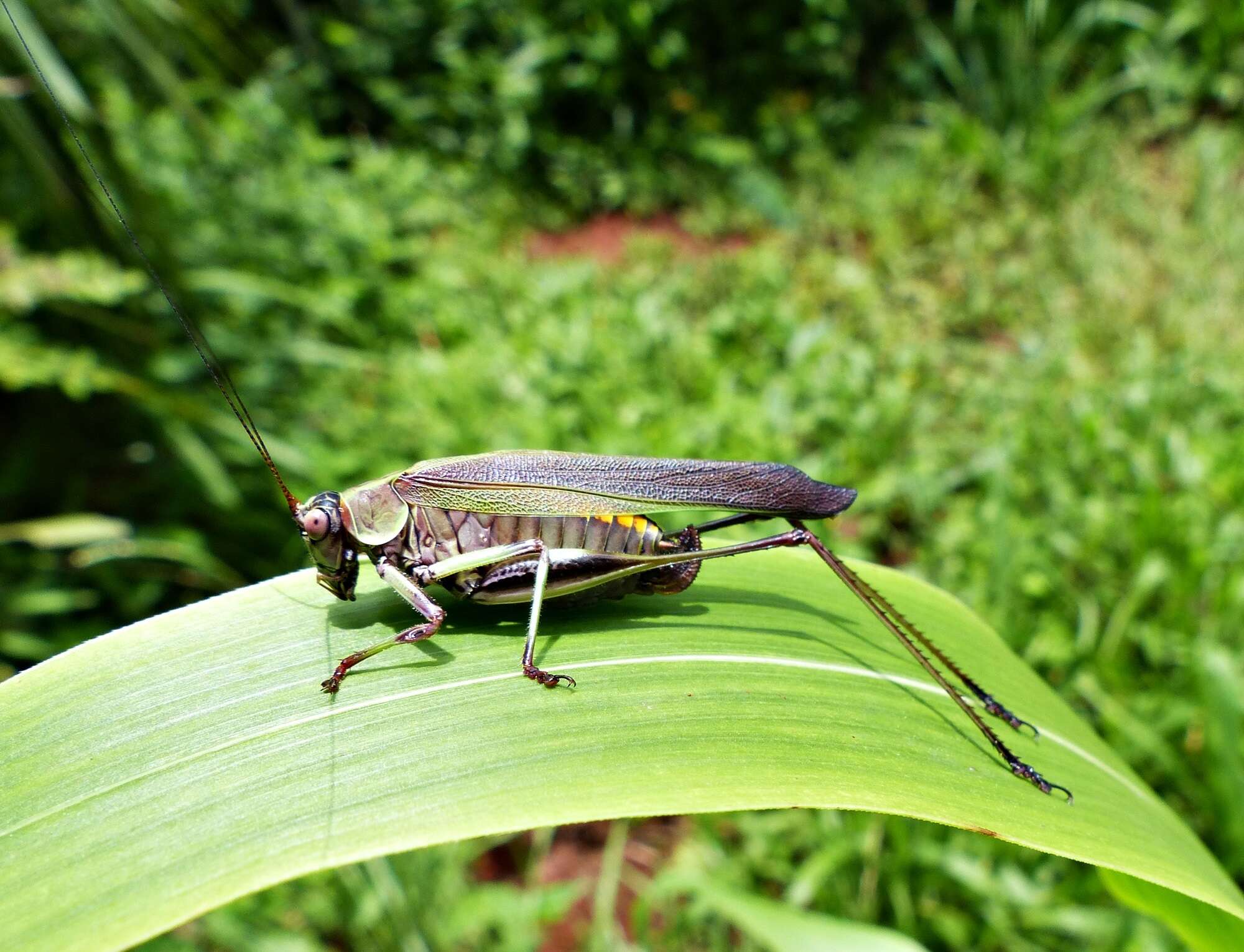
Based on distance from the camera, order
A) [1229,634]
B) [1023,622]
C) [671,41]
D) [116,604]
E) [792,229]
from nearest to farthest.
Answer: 1. [1229,634]
2. [1023,622]
3. [116,604]
4. [792,229]
5. [671,41]

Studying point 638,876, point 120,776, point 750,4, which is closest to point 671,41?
point 750,4

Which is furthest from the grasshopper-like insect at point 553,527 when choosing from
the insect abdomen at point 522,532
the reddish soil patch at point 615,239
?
the reddish soil patch at point 615,239

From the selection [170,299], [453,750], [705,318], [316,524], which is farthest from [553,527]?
[705,318]

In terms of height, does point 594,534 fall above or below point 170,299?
below

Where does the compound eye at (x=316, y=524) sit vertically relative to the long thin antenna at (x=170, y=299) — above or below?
below

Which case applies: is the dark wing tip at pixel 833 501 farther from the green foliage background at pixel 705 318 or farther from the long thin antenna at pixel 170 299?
the green foliage background at pixel 705 318

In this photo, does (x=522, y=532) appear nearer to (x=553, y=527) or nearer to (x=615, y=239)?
(x=553, y=527)

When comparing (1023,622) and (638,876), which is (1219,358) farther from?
(638,876)
